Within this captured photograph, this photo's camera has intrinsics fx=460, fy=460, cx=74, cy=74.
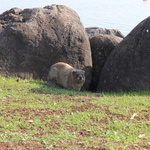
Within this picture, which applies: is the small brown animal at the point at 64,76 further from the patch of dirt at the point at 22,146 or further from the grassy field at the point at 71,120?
the patch of dirt at the point at 22,146

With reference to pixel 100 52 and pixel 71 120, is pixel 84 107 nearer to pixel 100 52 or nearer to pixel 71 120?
pixel 71 120

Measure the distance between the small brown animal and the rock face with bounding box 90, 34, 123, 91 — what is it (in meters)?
1.43

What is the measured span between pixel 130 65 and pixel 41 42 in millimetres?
2710

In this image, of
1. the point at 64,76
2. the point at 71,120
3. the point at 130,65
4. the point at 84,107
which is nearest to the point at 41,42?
the point at 64,76

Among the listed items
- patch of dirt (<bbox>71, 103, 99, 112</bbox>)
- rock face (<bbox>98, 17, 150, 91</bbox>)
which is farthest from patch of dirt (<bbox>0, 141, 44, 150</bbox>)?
rock face (<bbox>98, 17, 150, 91</bbox>)

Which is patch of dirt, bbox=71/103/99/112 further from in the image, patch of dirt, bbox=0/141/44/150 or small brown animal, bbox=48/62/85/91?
small brown animal, bbox=48/62/85/91

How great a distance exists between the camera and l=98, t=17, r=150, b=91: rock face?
1252cm

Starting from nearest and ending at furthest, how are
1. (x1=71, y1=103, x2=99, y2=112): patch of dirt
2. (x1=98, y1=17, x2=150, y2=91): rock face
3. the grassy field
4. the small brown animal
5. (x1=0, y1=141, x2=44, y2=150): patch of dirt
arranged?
(x1=0, y1=141, x2=44, y2=150): patch of dirt
the grassy field
(x1=71, y1=103, x2=99, y2=112): patch of dirt
(x1=98, y1=17, x2=150, y2=91): rock face
the small brown animal

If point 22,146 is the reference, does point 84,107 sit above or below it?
below

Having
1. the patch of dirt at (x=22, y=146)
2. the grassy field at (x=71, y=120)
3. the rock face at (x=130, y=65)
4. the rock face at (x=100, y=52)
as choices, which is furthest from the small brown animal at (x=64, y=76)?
the patch of dirt at (x=22, y=146)

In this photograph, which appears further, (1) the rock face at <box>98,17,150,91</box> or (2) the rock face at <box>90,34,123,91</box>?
(2) the rock face at <box>90,34,123,91</box>

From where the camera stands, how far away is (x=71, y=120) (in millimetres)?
7867

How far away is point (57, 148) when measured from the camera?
630 cm

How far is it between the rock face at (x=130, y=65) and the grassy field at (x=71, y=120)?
175cm
